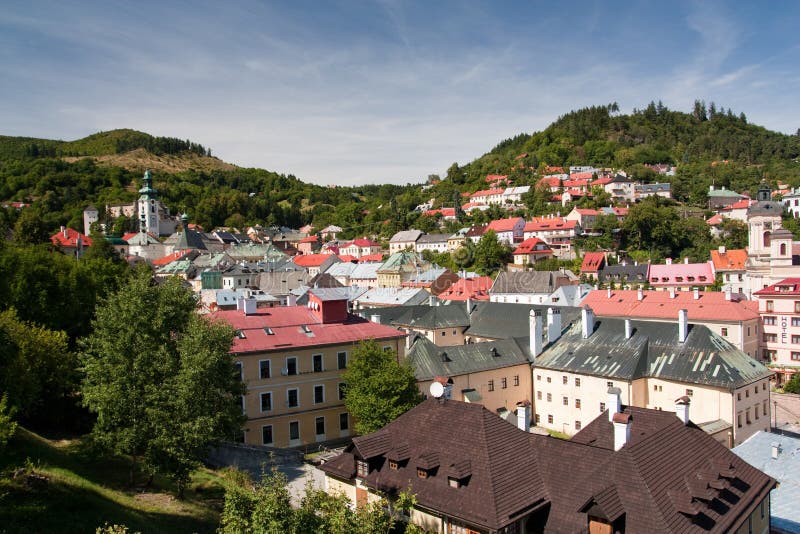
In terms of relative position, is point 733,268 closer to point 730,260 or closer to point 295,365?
point 730,260

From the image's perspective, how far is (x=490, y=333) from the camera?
1924 inches

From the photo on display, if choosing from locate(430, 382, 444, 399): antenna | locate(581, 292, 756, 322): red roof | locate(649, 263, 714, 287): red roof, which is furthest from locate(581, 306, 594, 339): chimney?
locate(649, 263, 714, 287): red roof

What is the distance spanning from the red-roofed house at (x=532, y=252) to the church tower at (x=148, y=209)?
100 m

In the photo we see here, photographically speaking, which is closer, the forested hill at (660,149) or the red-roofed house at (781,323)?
the red-roofed house at (781,323)

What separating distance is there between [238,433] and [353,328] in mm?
12543

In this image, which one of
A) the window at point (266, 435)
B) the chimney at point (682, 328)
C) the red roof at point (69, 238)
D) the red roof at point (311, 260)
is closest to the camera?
the window at point (266, 435)

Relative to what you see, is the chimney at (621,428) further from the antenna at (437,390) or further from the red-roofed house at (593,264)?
the red-roofed house at (593,264)

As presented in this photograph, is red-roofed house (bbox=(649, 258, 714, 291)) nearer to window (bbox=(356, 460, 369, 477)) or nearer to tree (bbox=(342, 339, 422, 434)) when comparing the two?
tree (bbox=(342, 339, 422, 434))

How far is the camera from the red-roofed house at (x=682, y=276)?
73.4 meters

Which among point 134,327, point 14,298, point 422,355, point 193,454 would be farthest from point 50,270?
point 422,355

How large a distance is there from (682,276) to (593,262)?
46.3ft

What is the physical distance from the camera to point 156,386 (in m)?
21.5

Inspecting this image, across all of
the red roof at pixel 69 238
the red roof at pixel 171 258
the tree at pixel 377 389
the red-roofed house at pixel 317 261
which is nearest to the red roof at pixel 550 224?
the red-roofed house at pixel 317 261

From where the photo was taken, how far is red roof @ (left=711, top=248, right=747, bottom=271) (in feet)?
249
